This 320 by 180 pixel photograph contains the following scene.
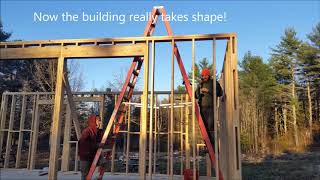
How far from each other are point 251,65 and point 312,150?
33.9 ft

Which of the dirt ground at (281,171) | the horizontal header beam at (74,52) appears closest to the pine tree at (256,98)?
the dirt ground at (281,171)

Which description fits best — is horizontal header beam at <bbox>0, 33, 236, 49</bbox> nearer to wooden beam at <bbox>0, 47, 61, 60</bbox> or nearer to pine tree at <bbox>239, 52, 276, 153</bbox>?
wooden beam at <bbox>0, 47, 61, 60</bbox>

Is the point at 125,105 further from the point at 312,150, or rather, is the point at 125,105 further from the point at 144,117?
the point at 312,150

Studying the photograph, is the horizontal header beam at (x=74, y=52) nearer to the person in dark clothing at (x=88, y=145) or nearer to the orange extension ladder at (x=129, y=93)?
the orange extension ladder at (x=129, y=93)

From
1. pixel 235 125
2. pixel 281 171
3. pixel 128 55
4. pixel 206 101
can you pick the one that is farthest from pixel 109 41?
pixel 281 171

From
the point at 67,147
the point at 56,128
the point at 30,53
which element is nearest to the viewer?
the point at 56,128

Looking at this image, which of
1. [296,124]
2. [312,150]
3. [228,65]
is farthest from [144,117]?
[296,124]

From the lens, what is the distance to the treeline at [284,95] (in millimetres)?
29094

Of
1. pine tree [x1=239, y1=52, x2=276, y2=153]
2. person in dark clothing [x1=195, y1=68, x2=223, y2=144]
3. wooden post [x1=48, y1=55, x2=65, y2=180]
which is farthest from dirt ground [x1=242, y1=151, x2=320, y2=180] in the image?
pine tree [x1=239, y1=52, x2=276, y2=153]

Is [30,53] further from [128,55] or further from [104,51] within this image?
[128,55]

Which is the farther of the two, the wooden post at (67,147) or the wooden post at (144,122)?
the wooden post at (67,147)

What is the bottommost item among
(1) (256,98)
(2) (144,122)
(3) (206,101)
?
(2) (144,122)

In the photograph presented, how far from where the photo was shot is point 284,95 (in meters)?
30.9

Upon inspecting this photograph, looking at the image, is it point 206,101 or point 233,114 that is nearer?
point 233,114
